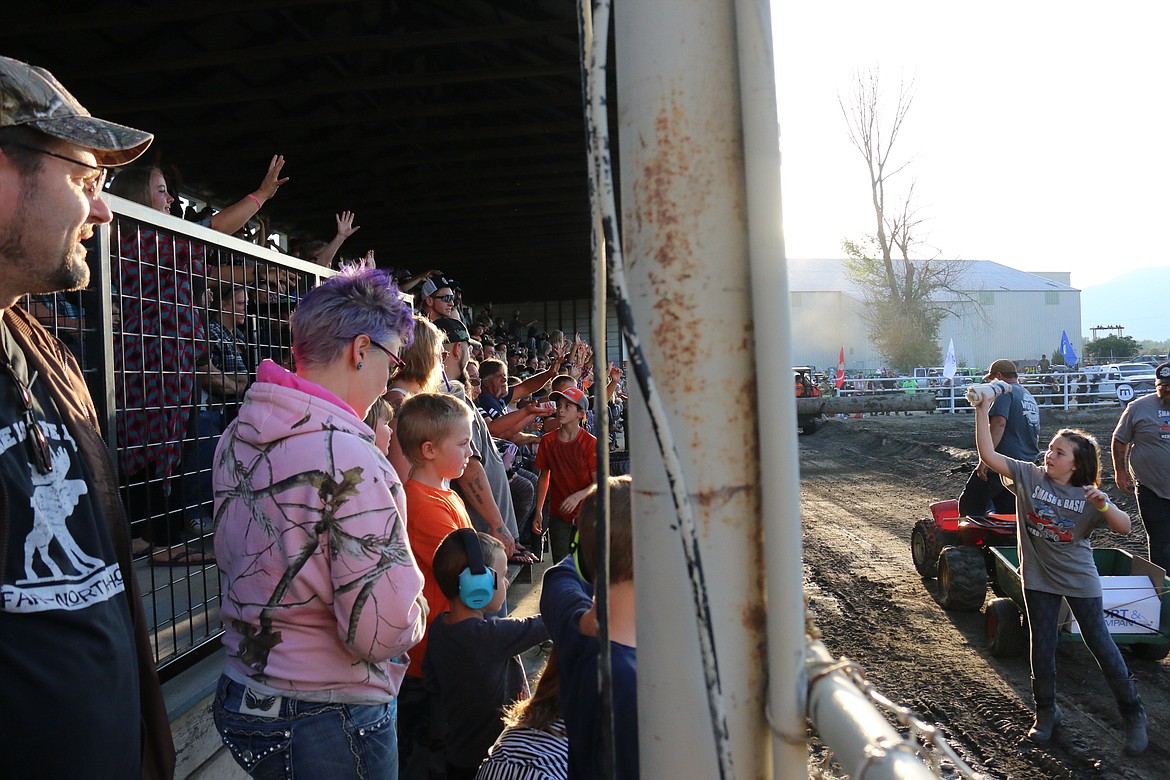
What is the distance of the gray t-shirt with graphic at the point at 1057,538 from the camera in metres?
4.82

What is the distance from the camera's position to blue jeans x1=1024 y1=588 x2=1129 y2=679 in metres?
4.68

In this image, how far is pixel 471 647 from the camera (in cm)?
281

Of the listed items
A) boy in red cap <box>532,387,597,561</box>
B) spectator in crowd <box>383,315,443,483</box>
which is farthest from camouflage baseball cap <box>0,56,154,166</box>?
boy in red cap <box>532,387,597,561</box>

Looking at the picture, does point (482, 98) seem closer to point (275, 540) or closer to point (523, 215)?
point (523, 215)

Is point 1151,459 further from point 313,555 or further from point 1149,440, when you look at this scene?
point 313,555

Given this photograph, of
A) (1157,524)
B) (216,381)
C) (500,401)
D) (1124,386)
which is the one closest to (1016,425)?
(1157,524)

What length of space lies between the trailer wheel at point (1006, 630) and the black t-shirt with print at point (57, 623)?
579cm

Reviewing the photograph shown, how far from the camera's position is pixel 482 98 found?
920 cm

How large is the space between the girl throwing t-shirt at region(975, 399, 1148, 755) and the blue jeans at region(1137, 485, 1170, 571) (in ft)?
7.71

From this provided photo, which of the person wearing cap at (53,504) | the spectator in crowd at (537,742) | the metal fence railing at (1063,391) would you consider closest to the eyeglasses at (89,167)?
the person wearing cap at (53,504)

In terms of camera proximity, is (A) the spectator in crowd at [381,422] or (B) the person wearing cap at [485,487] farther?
(B) the person wearing cap at [485,487]

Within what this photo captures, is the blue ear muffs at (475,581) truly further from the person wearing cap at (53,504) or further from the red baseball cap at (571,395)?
the red baseball cap at (571,395)

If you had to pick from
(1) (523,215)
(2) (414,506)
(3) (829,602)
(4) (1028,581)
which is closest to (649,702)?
(2) (414,506)

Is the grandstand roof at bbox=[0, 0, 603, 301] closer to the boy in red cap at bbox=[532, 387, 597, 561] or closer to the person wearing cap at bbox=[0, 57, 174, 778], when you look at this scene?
the boy in red cap at bbox=[532, 387, 597, 561]
